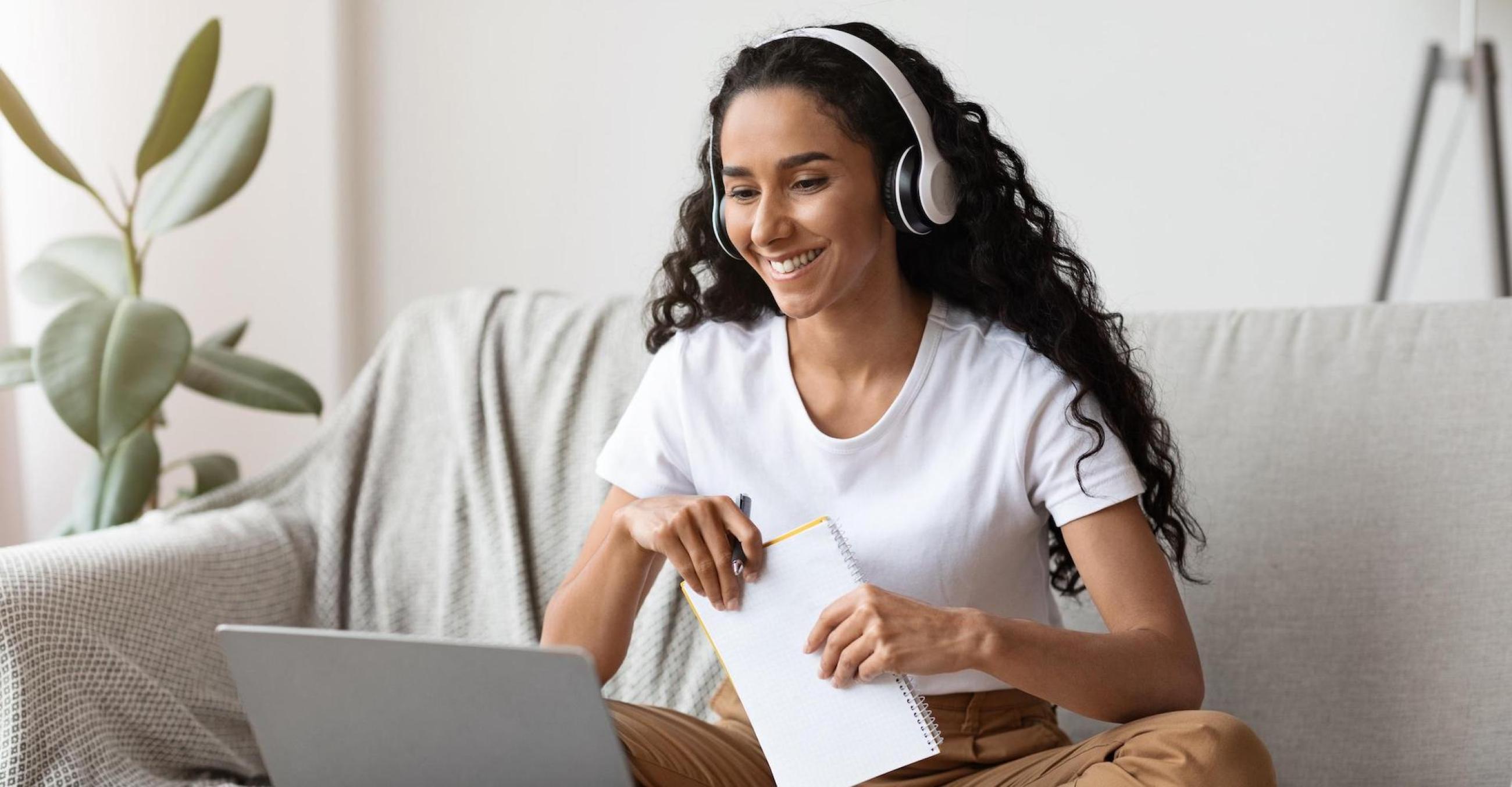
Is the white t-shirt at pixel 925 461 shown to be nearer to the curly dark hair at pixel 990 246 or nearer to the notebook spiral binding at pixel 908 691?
the curly dark hair at pixel 990 246

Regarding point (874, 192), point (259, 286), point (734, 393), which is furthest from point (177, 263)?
point (874, 192)

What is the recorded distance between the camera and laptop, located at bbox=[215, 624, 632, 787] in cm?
89

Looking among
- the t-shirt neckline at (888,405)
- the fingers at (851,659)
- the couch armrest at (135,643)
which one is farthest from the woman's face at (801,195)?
the couch armrest at (135,643)

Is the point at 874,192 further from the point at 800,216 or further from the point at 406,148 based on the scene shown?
the point at 406,148

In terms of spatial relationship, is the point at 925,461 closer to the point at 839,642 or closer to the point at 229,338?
the point at 839,642

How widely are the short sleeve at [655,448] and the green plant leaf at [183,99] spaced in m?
0.86

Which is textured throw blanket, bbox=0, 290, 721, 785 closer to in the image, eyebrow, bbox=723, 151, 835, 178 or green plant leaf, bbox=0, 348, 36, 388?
green plant leaf, bbox=0, 348, 36, 388

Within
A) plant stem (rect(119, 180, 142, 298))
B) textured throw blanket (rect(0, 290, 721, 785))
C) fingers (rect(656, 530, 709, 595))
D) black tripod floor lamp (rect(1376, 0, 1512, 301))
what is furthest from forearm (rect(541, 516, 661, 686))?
black tripod floor lamp (rect(1376, 0, 1512, 301))

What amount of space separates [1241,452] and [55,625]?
1252mm

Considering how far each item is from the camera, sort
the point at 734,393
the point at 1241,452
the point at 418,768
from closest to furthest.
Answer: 1. the point at 418,768
2. the point at 734,393
3. the point at 1241,452

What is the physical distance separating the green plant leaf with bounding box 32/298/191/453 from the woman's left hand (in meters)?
0.94

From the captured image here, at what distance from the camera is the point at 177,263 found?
219 centimetres

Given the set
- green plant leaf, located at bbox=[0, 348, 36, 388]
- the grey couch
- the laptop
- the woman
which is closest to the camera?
the laptop

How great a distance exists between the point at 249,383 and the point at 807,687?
105cm
